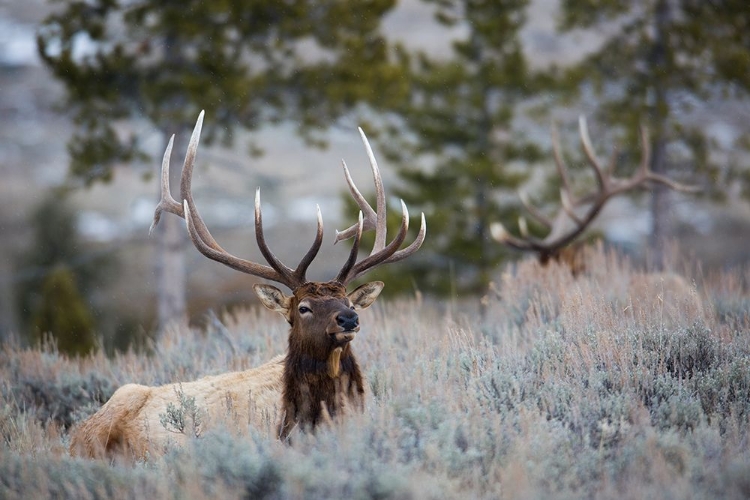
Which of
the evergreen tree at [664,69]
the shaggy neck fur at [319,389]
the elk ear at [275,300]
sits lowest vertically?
the shaggy neck fur at [319,389]

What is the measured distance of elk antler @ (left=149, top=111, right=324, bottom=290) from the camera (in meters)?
5.51

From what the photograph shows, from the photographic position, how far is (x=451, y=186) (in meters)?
17.0

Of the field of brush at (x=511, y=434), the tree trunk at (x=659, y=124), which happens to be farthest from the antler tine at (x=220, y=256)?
the tree trunk at (x=659, y=124)

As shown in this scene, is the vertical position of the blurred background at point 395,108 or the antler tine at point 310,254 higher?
the blurred background at point 395,108

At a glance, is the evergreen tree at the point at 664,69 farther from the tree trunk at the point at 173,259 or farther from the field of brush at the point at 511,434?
the field of brush at the point at 511,434

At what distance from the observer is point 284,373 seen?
5.45 meters

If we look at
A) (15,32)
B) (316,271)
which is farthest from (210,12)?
(15,32)

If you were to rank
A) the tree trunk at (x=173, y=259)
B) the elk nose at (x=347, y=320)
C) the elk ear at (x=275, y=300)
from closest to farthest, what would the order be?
the elk nose at (x=347, y=320) → the elk ear at (x=275, y=300) → the tree trunk at (x=173, y=259)

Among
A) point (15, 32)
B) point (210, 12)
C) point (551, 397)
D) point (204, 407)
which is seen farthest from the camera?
point (15, 32)

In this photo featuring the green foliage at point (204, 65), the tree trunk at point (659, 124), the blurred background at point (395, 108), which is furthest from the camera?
the tree trunk at point (659, 124)

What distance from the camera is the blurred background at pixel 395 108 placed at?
42.3 feet

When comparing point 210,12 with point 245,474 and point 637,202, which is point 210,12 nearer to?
point 637,202

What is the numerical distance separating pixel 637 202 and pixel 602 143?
1.33 meters

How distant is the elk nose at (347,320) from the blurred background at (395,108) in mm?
4305
